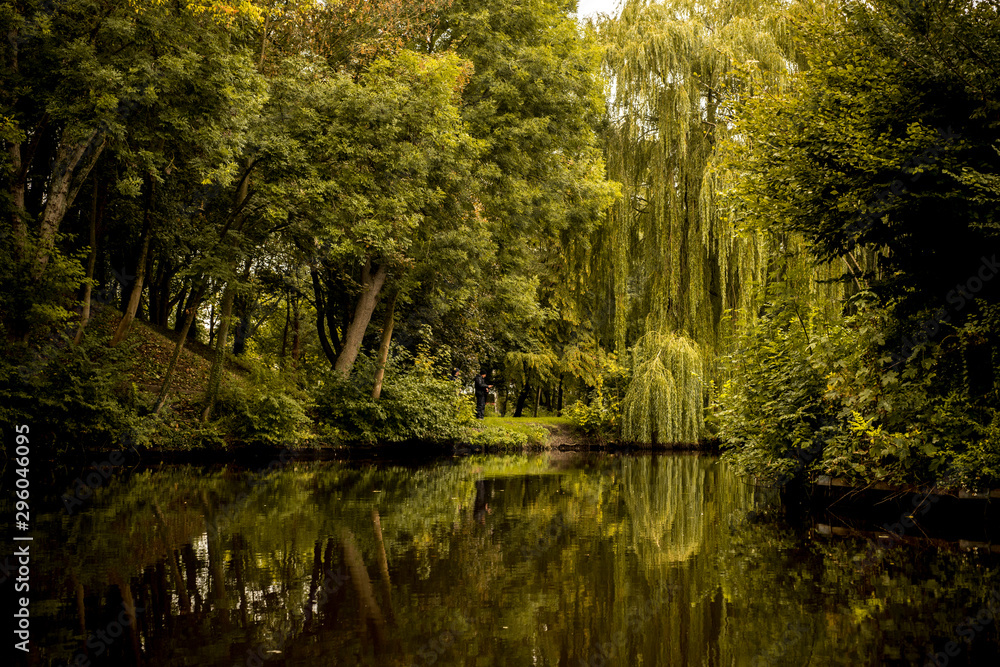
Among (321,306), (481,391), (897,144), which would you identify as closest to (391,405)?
(321,306)

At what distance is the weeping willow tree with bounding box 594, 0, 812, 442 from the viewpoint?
19797 millimetres

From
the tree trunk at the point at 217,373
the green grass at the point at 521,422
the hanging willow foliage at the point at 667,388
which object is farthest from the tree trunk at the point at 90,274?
the hanging willow foliage at the point at 667,388

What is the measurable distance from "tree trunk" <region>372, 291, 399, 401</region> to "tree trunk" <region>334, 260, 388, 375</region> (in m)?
0.63

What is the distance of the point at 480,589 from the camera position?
201 inches

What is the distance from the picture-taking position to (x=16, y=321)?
40.4 ft

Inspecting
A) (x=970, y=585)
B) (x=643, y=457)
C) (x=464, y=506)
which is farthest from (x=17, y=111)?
(x=643, y=457)

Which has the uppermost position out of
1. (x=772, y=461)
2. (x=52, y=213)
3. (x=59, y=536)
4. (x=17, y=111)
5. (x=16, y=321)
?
(x=17, y=111)

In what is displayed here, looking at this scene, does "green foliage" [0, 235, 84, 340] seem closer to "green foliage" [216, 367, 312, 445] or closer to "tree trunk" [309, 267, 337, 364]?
"green foliage" [216, 367, 312, 445]

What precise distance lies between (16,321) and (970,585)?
13.0m

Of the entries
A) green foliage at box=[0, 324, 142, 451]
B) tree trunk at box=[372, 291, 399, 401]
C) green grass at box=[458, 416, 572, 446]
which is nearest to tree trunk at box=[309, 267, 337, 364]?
tree trunk at box=[372, 291, 399, 401]

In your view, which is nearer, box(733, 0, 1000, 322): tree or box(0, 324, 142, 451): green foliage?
box(733, 0, 1000, 322): tree

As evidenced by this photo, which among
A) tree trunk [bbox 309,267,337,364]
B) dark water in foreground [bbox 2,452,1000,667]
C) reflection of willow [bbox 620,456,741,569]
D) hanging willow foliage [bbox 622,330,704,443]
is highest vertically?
tree trunk [bbox 309,267,337,364]

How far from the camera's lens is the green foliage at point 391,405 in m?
19.3

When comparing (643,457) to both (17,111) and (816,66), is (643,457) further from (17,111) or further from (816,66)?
(17,111)
